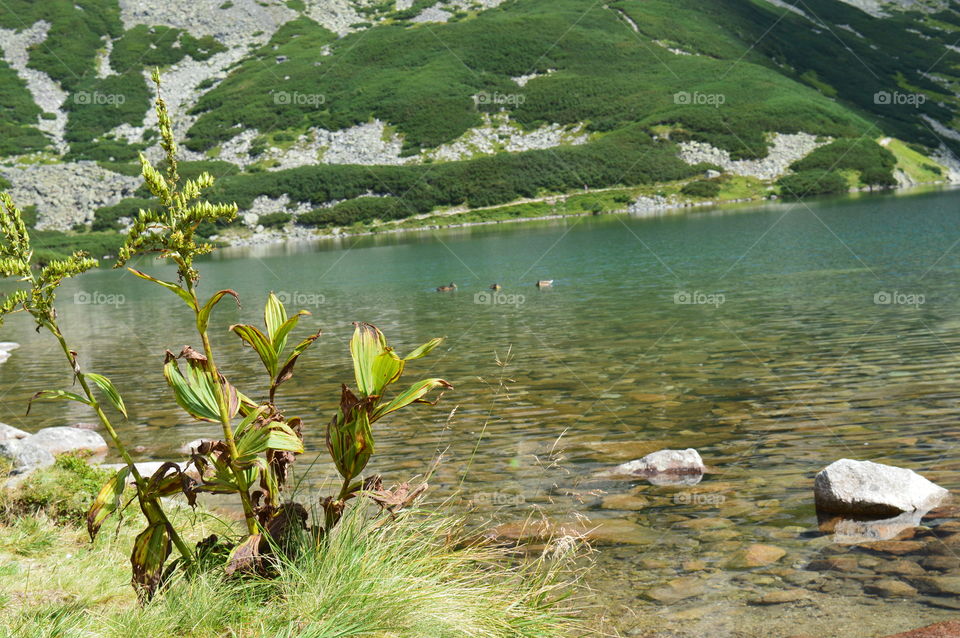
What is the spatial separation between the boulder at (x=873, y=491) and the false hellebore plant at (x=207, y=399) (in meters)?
5.64

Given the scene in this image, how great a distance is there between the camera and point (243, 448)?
14.6ft

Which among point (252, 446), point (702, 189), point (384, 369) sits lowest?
point (252, 446)

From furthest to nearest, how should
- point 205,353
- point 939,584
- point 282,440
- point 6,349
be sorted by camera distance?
1. point 6,349
2. point 939,584
3. point 205,353
4. point 282,440

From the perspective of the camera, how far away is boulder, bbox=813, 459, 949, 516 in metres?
8.27

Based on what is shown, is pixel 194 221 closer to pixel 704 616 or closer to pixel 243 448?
pixel 243 448

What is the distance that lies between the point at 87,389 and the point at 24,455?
7679mm

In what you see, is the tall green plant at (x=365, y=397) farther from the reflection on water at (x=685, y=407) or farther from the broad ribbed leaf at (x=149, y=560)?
the reflection on water at (x=685, y=407)

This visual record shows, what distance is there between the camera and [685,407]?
44.7 feet

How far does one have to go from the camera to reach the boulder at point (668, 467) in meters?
10.0

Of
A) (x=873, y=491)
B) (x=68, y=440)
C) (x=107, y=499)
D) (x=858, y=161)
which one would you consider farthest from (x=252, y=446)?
(x=858, y=161)

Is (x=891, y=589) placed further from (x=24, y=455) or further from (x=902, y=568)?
(x=24, y=455)

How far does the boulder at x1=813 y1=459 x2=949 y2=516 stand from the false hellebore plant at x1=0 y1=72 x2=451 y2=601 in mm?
5641

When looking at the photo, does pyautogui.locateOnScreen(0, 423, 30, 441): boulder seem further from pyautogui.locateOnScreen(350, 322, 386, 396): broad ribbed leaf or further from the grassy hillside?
the grassy hillside

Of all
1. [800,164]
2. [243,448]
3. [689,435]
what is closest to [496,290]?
[689,435]
